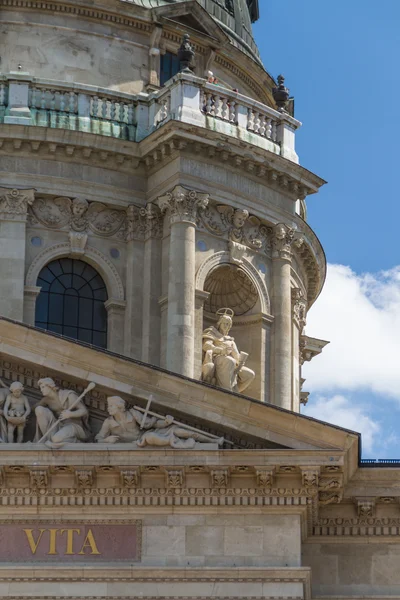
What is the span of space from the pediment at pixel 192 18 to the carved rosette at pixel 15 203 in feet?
21.8

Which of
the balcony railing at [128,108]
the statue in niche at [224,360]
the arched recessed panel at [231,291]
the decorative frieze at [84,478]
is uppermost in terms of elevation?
the balcony railing at [128,108]

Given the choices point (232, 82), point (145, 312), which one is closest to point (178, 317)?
point (145, 312)

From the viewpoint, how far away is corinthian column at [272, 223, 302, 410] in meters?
51.6

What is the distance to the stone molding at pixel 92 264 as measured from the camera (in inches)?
2023

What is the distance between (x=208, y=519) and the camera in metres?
38.0

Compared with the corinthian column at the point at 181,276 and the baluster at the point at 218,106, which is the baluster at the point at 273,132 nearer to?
the baluster at the point at 218,106

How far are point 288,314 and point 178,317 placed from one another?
3.94m

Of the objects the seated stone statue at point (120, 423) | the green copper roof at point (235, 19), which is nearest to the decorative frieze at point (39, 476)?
the seated stone statue at point (120, 423)

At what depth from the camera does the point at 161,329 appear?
50375 mm

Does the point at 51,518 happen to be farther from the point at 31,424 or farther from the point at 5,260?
the point at 5,260

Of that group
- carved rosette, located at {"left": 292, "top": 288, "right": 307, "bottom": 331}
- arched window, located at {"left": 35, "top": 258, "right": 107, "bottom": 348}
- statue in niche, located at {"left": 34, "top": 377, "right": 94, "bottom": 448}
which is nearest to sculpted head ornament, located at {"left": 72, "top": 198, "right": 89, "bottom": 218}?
arched window, located at {"left": 35, "top": 258, "right": 107, "bottom": 348}

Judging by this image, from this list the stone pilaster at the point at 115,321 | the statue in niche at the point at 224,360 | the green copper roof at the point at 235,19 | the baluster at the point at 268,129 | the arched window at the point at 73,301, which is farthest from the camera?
the green copper roof at the point at 235,19

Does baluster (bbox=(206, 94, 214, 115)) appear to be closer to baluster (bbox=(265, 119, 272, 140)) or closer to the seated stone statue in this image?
baluster (bbox=(265, 119, 272, 140))

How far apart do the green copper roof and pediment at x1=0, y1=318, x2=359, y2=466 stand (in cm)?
1956
